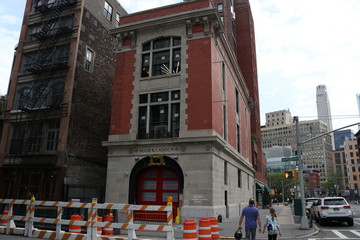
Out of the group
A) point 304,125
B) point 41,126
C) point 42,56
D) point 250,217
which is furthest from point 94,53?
point 304,125

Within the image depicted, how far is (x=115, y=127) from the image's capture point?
22.9 metres

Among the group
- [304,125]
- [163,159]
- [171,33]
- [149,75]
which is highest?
[304,125]

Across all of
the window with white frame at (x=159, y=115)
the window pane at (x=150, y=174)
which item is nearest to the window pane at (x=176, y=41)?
the window with white frame at (x=159, y=115)

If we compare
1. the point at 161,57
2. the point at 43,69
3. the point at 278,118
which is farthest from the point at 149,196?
the point at 278,118

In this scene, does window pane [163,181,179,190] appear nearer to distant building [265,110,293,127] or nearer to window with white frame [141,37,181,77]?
window with white frame [141,37,181,77]

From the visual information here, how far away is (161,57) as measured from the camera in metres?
23.3

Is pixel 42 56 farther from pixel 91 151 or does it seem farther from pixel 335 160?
pixel 335 160

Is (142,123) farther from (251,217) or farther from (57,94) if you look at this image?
(251,217)

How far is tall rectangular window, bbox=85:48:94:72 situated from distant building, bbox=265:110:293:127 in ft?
550

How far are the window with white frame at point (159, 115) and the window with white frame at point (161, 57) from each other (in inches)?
77.5

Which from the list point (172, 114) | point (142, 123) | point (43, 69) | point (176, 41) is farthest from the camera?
point (43, 69)

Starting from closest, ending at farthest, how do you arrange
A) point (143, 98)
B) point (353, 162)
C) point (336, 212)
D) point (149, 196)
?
1. point (336, 212)
2. point (149, 196)
3. point (143, 98)
4. point (353, 162)

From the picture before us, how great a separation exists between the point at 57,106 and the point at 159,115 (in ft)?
30.5

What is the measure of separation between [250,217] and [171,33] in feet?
55.1
